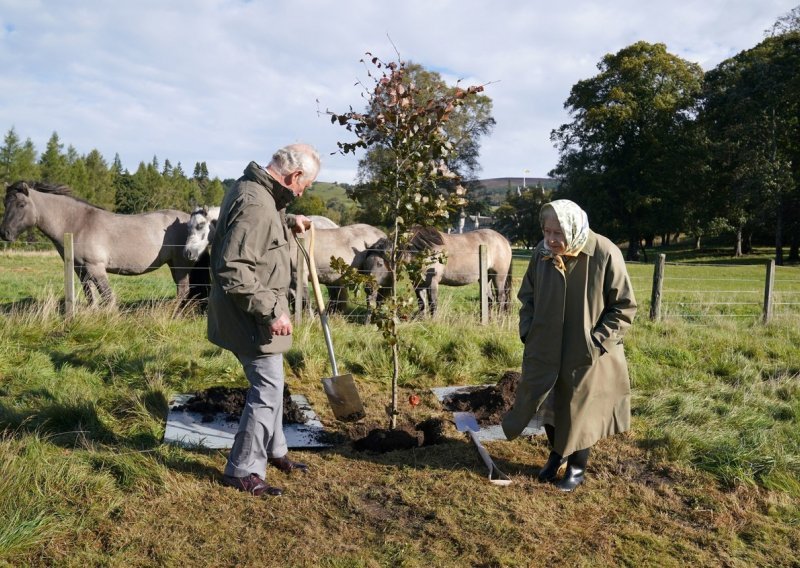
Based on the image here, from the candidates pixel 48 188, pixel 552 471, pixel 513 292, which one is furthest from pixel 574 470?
pixel 48 188

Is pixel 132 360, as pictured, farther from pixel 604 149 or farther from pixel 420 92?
pixel 604 149

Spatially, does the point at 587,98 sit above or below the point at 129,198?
above

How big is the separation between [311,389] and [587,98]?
113ft

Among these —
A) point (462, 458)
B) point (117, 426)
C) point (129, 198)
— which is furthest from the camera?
point (129, 198)

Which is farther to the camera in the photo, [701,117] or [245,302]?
[701,117]

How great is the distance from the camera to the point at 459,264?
11.5 metres

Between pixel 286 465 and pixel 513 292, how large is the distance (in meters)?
8.40

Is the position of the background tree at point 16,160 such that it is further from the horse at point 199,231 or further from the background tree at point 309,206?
the horse at point 199,231

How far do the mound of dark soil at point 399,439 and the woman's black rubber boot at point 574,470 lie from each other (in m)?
1.09

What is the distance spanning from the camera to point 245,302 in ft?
11.5

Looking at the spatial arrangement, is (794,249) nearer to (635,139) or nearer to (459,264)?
(635,139)

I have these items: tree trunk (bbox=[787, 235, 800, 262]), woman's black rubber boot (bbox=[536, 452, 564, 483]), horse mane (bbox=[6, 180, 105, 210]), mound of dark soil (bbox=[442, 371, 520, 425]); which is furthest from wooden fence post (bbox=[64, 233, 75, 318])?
tree trunk (bbox=[787, 235, 800, 262])

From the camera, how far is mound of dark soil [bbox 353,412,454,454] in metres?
→ 4.73

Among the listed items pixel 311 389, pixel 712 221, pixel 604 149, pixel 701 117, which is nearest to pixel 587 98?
pixel 604 149
